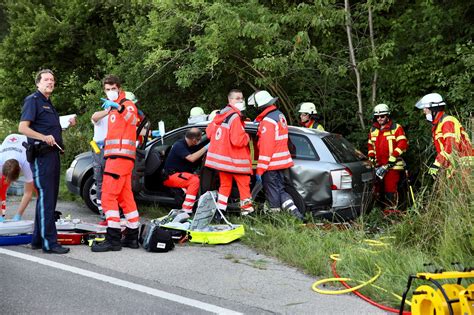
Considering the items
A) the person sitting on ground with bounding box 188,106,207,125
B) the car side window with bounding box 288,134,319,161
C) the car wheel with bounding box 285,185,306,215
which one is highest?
the person sitting on ground with bounding box 188,106,207,125

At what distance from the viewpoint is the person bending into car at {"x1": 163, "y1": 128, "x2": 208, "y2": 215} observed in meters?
8.48

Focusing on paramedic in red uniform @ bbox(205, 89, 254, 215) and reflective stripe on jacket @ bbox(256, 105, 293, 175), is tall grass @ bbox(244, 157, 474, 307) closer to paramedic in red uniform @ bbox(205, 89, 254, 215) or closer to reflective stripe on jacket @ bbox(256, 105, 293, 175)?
paramedic in red uniform @ bbox(205, 89, 254, 215)

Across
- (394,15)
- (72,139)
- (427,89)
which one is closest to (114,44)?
(72,139)

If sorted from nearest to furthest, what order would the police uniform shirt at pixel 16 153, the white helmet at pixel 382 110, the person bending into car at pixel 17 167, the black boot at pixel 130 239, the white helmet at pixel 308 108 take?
the black boot at pixel 130 239 → the person bending into car at pixel 17 167 → the police uniform shirt at pixel 16 153 → the white helmet at pixel 382 110 → the white helmet at pixel 308 108

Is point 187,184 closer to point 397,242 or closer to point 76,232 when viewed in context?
point 76,232

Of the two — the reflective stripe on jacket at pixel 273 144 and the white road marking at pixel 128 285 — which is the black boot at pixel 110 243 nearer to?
the white road marking at pixel 128 285

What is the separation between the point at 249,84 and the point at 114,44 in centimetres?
696

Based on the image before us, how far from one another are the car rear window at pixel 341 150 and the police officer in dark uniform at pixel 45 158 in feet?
11.6

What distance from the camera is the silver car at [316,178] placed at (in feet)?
25.7

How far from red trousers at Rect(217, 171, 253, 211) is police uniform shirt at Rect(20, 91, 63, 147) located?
2.27 metres

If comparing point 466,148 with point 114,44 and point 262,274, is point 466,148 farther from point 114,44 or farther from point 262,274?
point 114,44

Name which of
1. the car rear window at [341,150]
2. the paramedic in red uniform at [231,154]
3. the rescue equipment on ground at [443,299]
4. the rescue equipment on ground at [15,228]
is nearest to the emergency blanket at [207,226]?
the paramedic in red uniform at [231,154]

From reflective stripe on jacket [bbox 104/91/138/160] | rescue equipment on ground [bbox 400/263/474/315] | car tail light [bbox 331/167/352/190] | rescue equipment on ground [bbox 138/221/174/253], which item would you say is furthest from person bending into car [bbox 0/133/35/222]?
rescue equipment on ground [bbox 400/263/474/315]

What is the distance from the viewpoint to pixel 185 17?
10469mm
